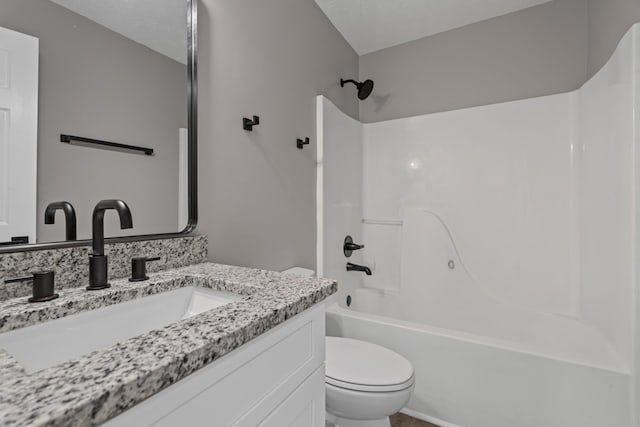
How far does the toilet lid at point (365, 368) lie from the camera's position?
1.09 metres

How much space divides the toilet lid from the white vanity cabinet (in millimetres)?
336

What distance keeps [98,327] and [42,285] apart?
0.14 meters

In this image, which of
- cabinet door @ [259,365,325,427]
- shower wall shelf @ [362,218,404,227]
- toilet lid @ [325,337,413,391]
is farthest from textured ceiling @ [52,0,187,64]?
shower wall shelf @ [362,218,404,227]

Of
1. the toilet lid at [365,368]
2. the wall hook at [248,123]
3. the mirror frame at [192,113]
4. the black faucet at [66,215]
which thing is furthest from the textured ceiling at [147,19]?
the toilet lid at [365,368]

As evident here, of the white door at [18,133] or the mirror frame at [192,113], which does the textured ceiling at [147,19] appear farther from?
the white door at [18,133]

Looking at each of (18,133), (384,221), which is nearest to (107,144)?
(18,133)

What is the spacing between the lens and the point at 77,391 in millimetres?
330

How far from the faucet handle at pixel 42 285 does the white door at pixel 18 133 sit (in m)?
0.10

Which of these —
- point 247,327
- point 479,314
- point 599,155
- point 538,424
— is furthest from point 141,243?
point 599,155

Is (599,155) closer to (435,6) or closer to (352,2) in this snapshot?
(435,6)

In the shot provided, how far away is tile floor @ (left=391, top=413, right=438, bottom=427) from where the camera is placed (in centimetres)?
149

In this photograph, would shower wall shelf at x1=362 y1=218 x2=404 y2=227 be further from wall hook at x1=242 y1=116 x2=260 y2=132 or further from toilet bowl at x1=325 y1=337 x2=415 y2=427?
wall hook at x1=242 y1=116 x2=260 y2=132

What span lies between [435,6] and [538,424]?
239 centimetres

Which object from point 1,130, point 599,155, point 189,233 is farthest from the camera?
point 599,155
